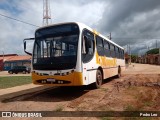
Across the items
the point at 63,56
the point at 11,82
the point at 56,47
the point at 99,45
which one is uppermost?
the point at 99,45

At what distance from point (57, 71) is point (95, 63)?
2494 millimetres

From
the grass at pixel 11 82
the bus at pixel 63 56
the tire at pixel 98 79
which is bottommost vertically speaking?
the grass at pixel 11 82

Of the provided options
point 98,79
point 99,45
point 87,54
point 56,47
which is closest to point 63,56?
point 56,47

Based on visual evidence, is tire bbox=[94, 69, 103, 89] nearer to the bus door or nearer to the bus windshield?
the bus door

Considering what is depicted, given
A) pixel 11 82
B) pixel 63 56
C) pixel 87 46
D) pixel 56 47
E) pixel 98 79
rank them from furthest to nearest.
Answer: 1. pixel 11 82
2. pixel 98 79
3. pixel 87 46
4. pixel 56 47
5. pixel 63 56

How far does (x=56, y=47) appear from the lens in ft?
33.0

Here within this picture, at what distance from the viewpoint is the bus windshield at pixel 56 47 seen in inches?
379

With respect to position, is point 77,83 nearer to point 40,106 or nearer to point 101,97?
point 101,97

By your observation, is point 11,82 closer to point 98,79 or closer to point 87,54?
point 98,79

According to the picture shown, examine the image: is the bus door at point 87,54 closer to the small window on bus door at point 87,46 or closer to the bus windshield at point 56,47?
the small window on bus door at point 87,46

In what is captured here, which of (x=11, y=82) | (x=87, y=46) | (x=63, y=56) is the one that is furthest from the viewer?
(x=11, y=82)

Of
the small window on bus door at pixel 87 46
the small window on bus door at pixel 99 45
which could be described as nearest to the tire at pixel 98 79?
the small window on bus door at pixel 99 45

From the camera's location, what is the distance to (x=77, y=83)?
9.34 meters

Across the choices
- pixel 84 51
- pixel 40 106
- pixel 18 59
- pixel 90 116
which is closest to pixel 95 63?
pixel 84 51
